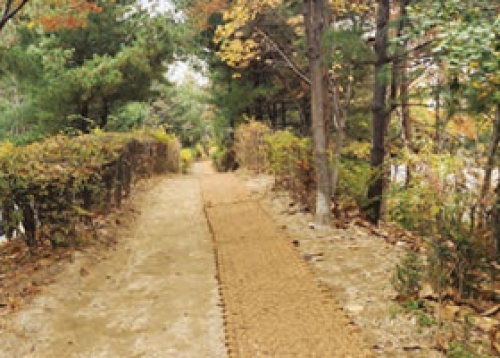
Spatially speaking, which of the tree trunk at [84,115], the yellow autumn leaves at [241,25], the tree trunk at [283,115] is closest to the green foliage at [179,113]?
the tree trunk at [84,115]

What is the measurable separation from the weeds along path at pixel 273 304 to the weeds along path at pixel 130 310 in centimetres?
14

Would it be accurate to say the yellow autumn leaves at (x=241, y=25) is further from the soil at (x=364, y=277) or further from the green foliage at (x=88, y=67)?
the soil at (x=364, y=277)

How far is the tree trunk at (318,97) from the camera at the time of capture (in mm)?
5672

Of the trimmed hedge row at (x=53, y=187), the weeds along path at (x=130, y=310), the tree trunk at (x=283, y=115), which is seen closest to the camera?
the weeds along path at (x=130, y=310)

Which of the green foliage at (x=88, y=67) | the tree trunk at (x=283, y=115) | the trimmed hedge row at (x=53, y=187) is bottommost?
the trimmed hedge row at (x=53, y=187)

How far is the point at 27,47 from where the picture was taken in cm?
1160

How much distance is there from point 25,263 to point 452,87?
419 cm

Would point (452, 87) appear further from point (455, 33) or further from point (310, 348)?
point (310, 348)

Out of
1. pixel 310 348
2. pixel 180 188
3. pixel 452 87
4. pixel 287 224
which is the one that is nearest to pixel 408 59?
pixel 452 87

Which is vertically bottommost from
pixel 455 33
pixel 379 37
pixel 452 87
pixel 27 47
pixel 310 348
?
pixel 310 348

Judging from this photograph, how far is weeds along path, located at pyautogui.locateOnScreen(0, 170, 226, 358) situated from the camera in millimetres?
2980

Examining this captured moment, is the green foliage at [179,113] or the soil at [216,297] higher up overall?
the green foliage at [179,113]

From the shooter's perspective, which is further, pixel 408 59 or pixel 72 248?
pixel 408 59

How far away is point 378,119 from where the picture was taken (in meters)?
6.50
